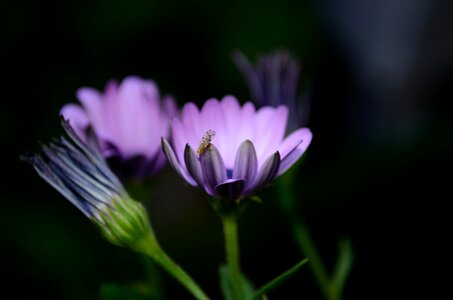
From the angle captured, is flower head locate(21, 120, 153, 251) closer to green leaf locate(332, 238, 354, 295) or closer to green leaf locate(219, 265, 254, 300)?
green leaf locate(219, 265, 254, 300)

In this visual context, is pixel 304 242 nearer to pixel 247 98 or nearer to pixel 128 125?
pixel 128 125

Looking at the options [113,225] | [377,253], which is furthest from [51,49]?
[113,225]

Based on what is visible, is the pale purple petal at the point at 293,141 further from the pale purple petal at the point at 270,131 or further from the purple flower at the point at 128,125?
the purple flower at the point at 128,125

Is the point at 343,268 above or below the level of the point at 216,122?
below

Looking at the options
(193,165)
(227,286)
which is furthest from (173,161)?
(227,286)

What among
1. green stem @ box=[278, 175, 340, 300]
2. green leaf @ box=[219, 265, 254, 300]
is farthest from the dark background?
green leaf @ box=[219, 265, 254, 300]

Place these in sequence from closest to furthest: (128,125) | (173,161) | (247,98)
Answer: (173,161) → (128,125) → (247,98)

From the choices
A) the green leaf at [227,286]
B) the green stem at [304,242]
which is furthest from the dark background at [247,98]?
the green leaf at [227,286]

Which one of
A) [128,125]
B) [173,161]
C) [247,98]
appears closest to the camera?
[173,161]
